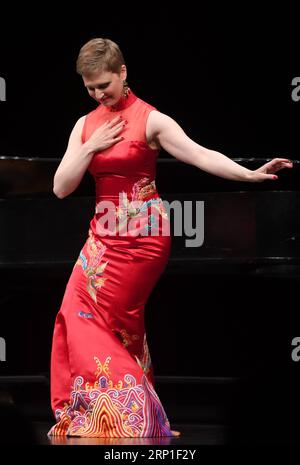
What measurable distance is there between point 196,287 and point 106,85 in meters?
2.37

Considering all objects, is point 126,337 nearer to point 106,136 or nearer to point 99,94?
point 106,136

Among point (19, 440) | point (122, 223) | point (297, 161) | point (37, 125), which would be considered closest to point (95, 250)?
point (122, 223)

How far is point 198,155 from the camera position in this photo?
11.5 ft

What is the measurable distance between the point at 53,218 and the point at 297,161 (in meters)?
1.21

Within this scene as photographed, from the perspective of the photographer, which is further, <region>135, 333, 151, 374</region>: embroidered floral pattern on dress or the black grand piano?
the black grand piano

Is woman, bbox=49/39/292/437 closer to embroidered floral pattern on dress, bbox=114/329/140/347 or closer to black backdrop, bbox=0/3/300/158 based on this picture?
embroidered floral pattern on dress, bbox=114/329/140/347

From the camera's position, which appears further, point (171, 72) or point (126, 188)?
point (171, 72)

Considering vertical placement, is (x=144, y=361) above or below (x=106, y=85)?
below

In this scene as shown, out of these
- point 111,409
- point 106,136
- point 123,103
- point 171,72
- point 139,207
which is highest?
point 171,72

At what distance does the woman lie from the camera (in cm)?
356

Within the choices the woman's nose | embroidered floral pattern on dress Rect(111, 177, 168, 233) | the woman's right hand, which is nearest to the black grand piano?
embroidered floral pattern on dress Rect(111, 177, 168, 233)

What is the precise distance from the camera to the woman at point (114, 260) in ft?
11.7

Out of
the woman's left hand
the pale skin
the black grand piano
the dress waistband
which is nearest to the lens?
the woman's left hand

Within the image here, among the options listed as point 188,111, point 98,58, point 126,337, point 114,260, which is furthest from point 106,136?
point 188,111
